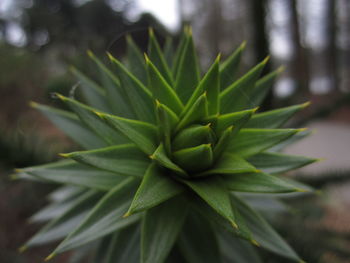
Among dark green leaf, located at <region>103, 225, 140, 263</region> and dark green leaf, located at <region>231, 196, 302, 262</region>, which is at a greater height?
dark green leaf, located at <region>103, 225, 140, 263</region>

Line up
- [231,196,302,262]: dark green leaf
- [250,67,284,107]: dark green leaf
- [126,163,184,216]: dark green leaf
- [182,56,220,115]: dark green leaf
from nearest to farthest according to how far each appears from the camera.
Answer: [126,163,184,216]: dark green leaf → [182,56,220,115]: dark green leaf → [231,196,302,262]: dark green leaf → [250,67,284,107]: dark green leaf

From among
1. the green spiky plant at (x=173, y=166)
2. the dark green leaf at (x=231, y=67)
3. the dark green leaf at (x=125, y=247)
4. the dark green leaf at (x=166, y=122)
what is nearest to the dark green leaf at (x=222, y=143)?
the green spiky plant at (x=173, y=166)

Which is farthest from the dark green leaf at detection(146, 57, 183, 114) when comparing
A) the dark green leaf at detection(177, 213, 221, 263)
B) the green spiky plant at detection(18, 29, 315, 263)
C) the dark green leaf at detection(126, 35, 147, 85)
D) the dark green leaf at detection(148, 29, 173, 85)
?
the dark green leaf at detection(177, 213, 221, 263)

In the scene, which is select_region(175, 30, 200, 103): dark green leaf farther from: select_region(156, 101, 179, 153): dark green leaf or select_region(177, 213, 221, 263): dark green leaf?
select_region(177, 213, 221, 263): dark green leaf

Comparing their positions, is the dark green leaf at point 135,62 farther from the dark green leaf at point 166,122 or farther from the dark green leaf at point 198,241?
the dark green leaf at point 198,241

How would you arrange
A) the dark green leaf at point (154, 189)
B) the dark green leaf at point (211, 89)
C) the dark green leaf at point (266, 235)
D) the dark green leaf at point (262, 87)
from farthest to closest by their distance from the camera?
the dark green leaf at point (262, 87)
the dark green leaf at point (266, 235)
the dark green leaf at point (211, 89)
the dark green leaf at point (154, 189)

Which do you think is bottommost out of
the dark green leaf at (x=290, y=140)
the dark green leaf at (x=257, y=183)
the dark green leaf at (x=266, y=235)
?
the dark green leaf at (x=266, y=235)

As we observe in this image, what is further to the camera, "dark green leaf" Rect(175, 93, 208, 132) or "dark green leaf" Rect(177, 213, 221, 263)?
"dark green leaf" Rect(177, 213, 221, 263)
